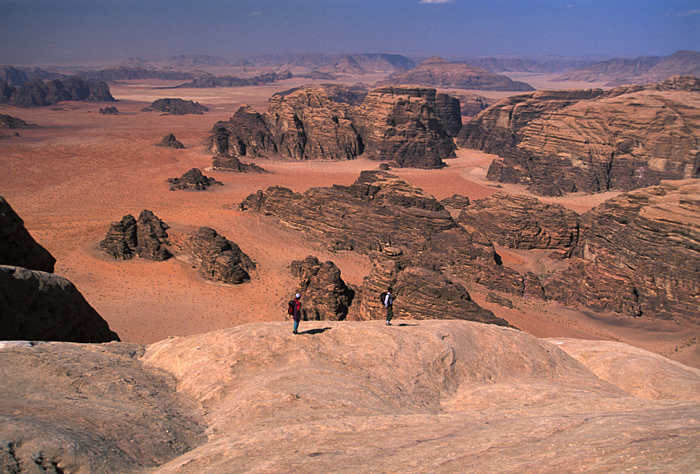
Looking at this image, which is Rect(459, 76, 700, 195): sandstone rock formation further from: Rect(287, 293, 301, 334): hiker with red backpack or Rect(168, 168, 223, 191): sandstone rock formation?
Rect(287, 293, 301, 334): hiker with red backpack

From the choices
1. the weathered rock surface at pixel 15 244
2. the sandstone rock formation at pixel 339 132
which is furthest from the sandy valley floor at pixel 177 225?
the weathered rock surface at pixel 15 244

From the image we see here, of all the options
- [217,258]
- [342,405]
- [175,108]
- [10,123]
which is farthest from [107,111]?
[342,405]

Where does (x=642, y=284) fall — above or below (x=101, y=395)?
below

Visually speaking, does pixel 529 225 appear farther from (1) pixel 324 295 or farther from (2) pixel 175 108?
(2) pixel 175 108

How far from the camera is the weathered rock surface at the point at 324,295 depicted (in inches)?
722

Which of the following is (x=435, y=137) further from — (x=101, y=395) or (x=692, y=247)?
(x=101, y=395)

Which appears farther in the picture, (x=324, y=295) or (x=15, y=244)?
(x=324, y=295)

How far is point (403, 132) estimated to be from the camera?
60.4 m

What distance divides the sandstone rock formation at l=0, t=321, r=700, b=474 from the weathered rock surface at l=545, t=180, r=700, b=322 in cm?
1061

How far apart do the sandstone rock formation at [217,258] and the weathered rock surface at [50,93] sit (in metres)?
113

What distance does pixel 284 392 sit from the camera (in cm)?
759

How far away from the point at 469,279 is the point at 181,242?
682 inches

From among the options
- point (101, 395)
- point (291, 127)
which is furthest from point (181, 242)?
point (291, 127)

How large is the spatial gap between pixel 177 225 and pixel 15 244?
17.5 metres
